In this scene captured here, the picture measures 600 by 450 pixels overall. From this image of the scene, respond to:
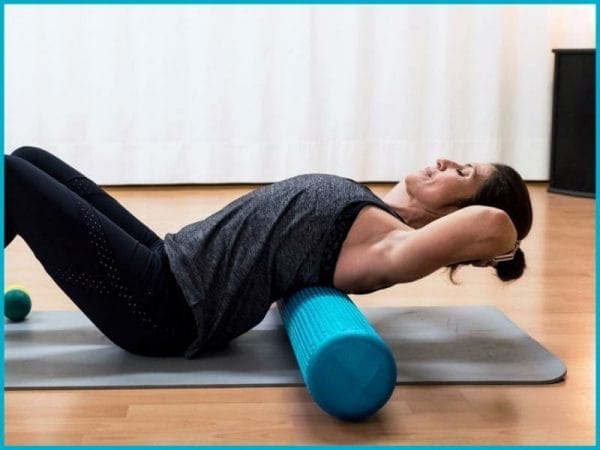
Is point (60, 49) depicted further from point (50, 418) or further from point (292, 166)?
point (50, 418)

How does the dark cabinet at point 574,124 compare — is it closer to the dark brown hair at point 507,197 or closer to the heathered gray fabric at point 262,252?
the dark brown hair at point 507,197

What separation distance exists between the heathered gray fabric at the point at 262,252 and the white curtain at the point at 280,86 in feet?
9.62

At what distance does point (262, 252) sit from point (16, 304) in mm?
759

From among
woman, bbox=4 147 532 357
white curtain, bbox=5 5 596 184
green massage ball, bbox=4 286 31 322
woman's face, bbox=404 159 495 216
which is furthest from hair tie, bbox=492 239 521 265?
white curtain, bbox=5 5 596 184

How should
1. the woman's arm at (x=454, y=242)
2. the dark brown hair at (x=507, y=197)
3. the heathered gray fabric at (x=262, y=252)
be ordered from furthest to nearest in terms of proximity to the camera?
the dark brown hair at (x=507, y=197), the heathered gray fabric at (x=262, y=252), the woman's arm at (x=454, y=242)

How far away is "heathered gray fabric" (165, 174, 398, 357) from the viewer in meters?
1.94

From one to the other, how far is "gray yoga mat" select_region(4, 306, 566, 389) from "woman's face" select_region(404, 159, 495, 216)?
0.33 meters

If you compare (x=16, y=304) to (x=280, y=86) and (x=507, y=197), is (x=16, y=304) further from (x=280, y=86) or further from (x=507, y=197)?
(x=280, y=86)

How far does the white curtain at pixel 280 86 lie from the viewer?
477cm

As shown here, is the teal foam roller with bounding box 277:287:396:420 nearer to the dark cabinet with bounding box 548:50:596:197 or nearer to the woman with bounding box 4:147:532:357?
the woman with bounding box 4:147:532:357

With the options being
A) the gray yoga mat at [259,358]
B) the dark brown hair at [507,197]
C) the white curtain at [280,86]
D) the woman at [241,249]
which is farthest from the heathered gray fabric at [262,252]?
the white curtain at [280,86]

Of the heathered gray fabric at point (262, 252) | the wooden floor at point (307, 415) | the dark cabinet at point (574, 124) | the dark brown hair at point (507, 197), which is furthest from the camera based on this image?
the dark cabinet at point (574, 124)

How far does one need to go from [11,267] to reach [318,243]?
1.52 metres

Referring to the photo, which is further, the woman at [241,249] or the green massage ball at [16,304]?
the green massage ball at [16,304]
